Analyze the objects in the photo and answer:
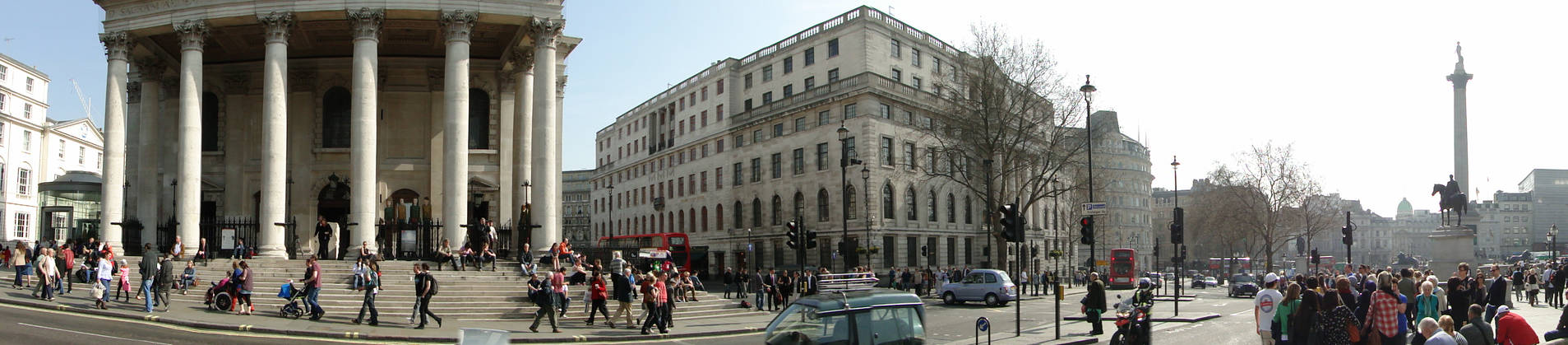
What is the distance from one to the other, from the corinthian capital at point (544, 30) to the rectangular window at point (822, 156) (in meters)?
29.1

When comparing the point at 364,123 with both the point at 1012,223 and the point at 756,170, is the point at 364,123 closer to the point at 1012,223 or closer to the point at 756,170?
the point at 1012,223

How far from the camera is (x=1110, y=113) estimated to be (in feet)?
140

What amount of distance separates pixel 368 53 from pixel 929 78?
40592mm

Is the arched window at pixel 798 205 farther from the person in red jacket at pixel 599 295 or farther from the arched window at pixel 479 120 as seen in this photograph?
the person in red jacket at pixel 599 295

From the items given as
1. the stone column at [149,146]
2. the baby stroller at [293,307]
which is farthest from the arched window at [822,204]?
the baby stroller at [293,307]

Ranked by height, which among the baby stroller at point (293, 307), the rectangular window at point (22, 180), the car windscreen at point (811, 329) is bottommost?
the baby stroller at point (293, 307)

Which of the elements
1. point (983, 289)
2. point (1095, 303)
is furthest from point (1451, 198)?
point (1095, 303)

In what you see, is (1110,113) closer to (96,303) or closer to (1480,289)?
(1480,289)

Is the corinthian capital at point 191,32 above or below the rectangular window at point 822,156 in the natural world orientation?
above

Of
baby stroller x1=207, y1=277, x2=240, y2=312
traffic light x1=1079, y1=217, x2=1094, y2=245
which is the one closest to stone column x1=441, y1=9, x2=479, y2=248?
baby stroller x1=207, y1=277, x2=240, y2=312

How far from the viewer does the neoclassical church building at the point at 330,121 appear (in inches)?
1115

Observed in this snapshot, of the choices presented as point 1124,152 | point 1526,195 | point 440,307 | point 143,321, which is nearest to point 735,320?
point 440,307

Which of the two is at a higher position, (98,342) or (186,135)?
(186,135)

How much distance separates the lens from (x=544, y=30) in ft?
97.0
